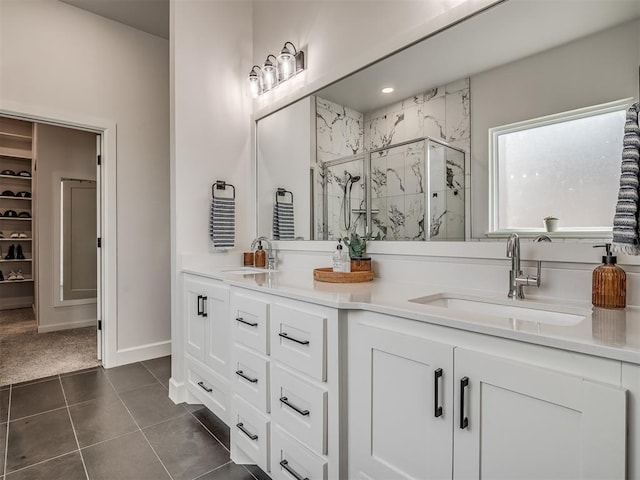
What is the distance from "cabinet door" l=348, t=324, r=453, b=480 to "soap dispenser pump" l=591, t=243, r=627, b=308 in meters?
0.58

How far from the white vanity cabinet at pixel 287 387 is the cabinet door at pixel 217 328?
226 millimetres

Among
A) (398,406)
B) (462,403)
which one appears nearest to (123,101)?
(398,406)

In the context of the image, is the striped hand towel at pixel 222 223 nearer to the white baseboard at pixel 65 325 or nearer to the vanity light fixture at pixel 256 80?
the vanity light fixture at pixel 256 80

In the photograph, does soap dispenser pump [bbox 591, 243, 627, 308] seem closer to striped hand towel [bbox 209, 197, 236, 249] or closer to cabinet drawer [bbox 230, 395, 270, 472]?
cabinet drawer [bbox 230, 395, 270, 472]

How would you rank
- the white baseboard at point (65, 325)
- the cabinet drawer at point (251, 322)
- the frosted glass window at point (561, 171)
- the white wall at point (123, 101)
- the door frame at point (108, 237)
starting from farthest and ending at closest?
the white baseboard at point (65, 325) → the door frame at point (108, 237) → the white wall at point (123, 101) → the cabinet drawer at point (251, 322) → the frosted glass window at point (561, 171)

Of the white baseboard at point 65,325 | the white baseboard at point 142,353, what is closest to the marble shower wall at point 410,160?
the white baseboard at point 142,353

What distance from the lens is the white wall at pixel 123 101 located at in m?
2.70

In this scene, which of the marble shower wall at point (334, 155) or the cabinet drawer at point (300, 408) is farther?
the marble shower wall at point (334, 155)

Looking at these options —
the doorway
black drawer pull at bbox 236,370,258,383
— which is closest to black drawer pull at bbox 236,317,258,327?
black drawer pull at bbox 236,370,258,383

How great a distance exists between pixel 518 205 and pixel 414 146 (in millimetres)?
571

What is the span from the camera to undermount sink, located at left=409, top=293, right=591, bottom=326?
1.15 meters

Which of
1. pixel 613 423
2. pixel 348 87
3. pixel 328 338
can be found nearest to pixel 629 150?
pixel 613 423

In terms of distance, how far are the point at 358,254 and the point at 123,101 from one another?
8.63 feet

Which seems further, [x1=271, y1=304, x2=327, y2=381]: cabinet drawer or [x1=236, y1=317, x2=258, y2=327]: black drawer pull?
[x1=236, y1=317, x2=258, y2=327]: black drawer pull
